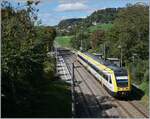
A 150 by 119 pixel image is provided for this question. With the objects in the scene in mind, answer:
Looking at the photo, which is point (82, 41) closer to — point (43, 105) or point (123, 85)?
point (123, 85)

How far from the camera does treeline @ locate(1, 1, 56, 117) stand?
28.3 m

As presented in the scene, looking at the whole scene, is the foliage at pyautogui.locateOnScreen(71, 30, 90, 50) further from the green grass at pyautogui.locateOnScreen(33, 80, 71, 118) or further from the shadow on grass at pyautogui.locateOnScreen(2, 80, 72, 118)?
the shadow on grass at pyautogui.locateOnScreen(2, 80, 72, 118)

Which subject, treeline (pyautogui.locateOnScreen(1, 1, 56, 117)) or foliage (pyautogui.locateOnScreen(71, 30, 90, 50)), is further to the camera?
foliage (pyautogui.locateOnScreen(71, 30, 90, 50))

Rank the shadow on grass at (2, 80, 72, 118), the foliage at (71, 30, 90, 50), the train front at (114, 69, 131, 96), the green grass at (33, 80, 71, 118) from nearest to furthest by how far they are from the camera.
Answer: the shadow on grass at (2, 80, 72, 118) → the green grass at (33, 80, 71, 118) → the train front at (114, 69, 131, 96) → the foliage at (71, 30, 90, 50)

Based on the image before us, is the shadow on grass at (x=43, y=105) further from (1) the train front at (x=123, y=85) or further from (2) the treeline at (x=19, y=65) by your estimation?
(1) the train front at (x=123, y=85)

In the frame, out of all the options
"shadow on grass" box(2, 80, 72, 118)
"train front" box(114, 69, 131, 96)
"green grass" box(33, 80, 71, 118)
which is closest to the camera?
"shadow on grass" box(2, 80, 72, 118)

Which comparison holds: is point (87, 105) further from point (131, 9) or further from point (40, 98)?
point (131, 9)

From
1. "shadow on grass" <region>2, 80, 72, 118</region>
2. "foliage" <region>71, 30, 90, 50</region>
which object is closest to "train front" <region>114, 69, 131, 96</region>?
"shadow on grass" <region>2, 80, 72, 118</region>

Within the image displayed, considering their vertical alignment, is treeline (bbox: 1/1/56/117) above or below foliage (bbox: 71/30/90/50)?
above

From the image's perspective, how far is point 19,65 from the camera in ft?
109

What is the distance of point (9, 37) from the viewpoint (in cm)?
3556

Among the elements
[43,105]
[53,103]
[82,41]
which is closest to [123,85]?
[53,103]

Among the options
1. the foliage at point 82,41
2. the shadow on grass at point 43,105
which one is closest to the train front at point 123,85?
the shadow on grass at point 43,105

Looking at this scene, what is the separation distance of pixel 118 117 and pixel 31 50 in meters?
12.1
